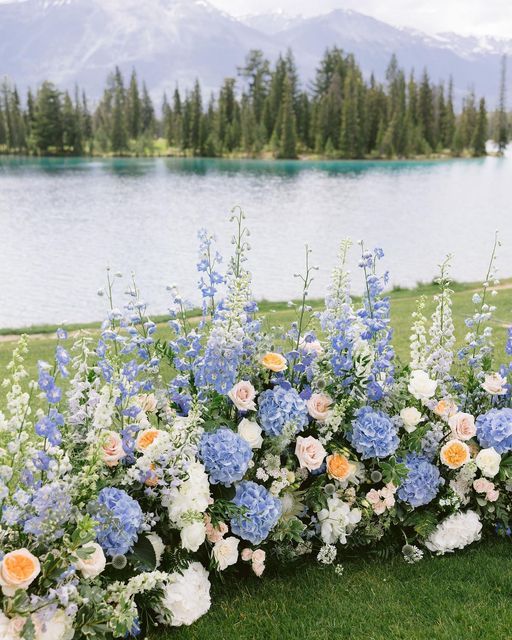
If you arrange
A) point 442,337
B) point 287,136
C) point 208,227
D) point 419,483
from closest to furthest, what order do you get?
1. point 419,483
2. point 442,337
3. point 208,227
4. point 287,136

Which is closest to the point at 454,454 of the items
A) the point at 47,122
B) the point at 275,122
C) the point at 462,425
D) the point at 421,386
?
the point at 462,425

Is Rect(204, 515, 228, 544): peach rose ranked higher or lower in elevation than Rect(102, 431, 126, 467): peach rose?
lower

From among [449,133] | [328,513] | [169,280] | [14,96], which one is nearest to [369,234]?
[169,280]

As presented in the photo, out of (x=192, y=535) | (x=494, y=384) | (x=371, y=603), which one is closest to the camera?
(x=192, y=535)

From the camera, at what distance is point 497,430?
4.00 metres

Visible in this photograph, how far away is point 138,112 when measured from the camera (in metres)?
102

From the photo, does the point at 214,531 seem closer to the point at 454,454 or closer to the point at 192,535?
the point at 192,535

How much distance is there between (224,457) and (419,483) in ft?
3.81

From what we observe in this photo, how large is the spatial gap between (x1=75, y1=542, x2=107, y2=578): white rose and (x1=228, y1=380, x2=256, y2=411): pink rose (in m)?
1.09

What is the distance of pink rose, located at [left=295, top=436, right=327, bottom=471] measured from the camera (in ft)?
12.1

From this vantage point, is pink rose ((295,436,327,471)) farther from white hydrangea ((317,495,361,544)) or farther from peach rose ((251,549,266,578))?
peach rose ((251,549,266,578))

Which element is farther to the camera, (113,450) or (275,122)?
Answer: (275,122)

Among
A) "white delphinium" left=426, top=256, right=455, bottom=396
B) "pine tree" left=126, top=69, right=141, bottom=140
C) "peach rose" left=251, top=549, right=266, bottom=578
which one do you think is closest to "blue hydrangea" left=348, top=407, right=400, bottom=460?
"white delphinium" left=426, top=256, right=455, bottom=396

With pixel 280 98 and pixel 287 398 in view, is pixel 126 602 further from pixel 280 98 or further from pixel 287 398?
pixel 280 98
